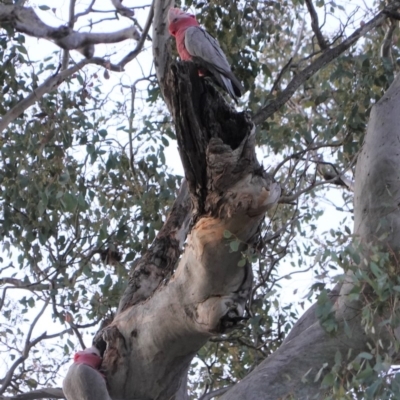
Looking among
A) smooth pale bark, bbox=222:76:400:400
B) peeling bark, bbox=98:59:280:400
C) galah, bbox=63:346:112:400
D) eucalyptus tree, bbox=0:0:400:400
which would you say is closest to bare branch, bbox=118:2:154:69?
eucalyptus tree, bbox=0:0:400:400

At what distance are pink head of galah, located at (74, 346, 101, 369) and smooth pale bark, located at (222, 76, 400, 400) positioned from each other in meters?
0.64

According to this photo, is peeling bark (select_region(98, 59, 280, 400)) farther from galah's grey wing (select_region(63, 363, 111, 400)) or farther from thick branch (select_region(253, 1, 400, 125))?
thick branch (select_region(253, 1, 400, 125))

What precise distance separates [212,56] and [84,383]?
95.5 inches

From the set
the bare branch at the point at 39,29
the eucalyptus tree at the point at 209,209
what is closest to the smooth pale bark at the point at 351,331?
the eucalyptus tree at the point at 209,209

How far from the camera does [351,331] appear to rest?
3.29m

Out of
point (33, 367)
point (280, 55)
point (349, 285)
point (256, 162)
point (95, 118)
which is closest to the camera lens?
point (256, 162)

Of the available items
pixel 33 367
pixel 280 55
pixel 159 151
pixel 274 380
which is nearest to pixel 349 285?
pixel 274 380

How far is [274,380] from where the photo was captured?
334cm

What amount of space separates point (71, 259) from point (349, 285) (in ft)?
10.3

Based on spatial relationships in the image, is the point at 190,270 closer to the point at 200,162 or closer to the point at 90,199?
the point at 200,162

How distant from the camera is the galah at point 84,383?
3.36 m

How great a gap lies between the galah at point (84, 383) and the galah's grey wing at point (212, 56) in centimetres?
203

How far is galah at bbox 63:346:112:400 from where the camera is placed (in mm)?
3361

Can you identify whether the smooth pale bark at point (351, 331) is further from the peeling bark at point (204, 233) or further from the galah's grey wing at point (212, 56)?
the galah's grey wing at point (212, 56)
